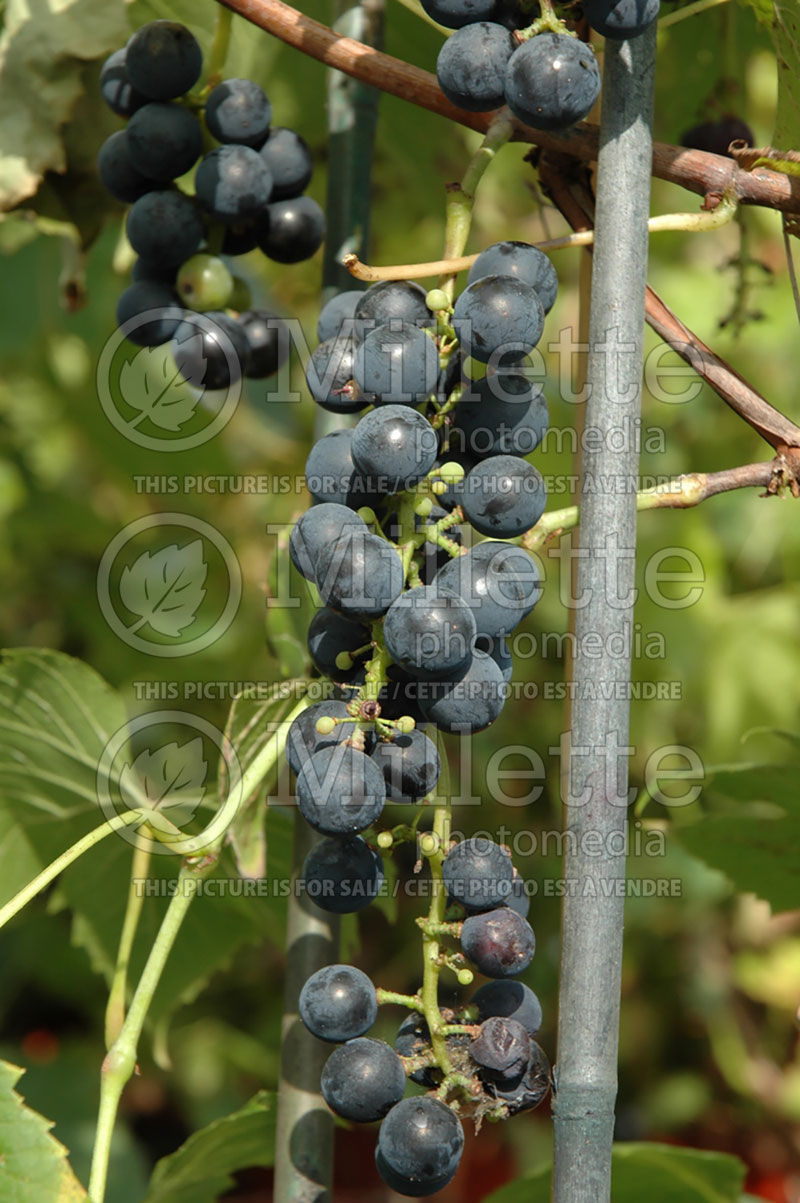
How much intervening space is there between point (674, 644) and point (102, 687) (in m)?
1.31

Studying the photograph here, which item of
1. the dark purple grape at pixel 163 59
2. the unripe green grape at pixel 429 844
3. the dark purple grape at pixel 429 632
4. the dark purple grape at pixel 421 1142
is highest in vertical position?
the dark purple grape at pixel 163 59

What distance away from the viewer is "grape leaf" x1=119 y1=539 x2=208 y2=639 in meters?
2.11

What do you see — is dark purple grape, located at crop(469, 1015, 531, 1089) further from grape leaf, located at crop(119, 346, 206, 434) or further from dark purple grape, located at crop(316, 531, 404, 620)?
grape leaf, located at crop(119, 346, 206, 434)

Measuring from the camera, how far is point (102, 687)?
1142mm

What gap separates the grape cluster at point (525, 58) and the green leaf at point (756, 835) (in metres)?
0.56

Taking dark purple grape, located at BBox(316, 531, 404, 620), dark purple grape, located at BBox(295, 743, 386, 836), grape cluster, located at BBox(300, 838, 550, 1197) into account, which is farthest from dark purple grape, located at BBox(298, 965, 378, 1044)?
dark purple grape, located at BBox(316, 531, 404, 620)

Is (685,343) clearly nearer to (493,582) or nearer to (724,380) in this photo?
(724,380)

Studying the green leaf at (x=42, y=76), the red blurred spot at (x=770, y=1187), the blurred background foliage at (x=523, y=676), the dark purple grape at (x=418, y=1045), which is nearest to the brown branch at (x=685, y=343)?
the dark purple grape at (x=418, y=1045)

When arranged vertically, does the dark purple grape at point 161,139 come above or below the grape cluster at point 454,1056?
above

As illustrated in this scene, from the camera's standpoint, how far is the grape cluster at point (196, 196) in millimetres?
958

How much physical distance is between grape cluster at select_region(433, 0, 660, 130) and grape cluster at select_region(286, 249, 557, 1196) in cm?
8

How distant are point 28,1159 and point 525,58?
73 centimetres

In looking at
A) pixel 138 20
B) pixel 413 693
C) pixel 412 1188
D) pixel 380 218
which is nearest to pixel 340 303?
pixel 413 693

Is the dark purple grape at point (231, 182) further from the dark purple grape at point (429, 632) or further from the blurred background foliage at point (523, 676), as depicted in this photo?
the blurred background foliage at point (523, 676)
